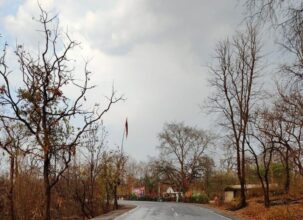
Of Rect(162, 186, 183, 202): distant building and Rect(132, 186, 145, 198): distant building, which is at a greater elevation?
Result: Rect(132, 186, 145, 198): distant building

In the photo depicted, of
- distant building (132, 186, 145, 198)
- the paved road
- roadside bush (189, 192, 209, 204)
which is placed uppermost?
distant building (132, 186, 145, 198)

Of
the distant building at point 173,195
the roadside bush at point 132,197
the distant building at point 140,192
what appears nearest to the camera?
the distant building at point 173,195

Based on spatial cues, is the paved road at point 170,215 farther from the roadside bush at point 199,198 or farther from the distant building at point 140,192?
the distant building at point 140,192

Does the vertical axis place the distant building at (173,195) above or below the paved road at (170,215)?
above

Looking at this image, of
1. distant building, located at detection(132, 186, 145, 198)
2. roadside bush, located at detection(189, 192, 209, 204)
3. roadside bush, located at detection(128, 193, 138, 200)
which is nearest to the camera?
roadside bush, located at detection(189, 192, 209, 204)

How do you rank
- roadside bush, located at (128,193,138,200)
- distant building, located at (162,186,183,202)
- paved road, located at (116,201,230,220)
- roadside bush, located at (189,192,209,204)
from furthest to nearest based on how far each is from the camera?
roadside bush, located at (128,193,138,200), distant building, located at (162,186,183,202), roadside bush, located at (189,192,209,204), paved road, located at (116,201,230,220)

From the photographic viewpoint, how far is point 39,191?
101 feet

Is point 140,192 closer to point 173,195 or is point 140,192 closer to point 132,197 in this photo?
point 132,197

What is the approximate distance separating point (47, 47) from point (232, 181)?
65.2 m

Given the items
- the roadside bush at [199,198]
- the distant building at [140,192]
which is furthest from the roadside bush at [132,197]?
the roadside bush at [199,198]

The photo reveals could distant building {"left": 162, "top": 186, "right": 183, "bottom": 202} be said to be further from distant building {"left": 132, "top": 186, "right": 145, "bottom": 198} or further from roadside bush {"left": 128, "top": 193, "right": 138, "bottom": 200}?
roadside bush {"left": 128, "top": 193, "right": 138, "bottom": 200}

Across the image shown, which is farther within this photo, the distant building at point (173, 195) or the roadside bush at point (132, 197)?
the roadside bush at point (132, 197)

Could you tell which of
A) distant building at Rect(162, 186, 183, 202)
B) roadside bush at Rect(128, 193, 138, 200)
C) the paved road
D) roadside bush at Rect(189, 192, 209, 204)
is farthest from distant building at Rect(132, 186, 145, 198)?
the paved road

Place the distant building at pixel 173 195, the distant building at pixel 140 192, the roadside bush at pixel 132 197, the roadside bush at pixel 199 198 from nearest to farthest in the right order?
1. the roadside bush at pixel 199 198
2. the distant building at pixel 173 195
3. the roadside bush at pixel 132 197
4. the distant building at pixel 140 192
